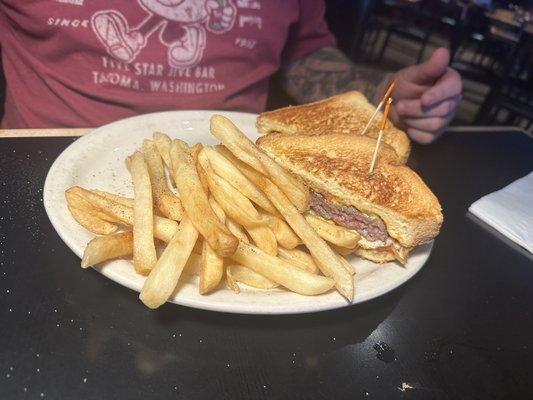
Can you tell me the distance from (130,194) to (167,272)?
50cm

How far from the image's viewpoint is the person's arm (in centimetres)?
177

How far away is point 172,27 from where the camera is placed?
5.68 ft

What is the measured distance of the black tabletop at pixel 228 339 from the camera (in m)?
0.88

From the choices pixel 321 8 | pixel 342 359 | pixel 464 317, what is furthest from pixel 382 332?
pixel 321 8

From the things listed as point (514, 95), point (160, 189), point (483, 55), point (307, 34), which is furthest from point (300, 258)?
point (483, 55)

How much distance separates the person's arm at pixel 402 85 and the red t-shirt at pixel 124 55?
16.8 inches

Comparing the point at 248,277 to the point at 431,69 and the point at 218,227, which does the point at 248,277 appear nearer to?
the point at 218,227

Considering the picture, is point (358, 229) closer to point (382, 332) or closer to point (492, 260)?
point (382, 332)

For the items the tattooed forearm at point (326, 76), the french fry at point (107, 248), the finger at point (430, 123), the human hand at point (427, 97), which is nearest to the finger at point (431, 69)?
the human hand at point (427, 97)

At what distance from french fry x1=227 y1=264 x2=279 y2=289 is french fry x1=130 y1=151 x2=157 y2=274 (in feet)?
0.62

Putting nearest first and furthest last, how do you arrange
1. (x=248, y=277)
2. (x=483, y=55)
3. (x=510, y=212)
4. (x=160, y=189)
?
1. (x=248, y=277)
2. (x=160, y=189)
3. (x=510, y=212)
4. (x=483, y=55)

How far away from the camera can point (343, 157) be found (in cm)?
144

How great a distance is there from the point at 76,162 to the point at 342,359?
3.06ft

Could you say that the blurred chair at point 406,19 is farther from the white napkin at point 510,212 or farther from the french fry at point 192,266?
the french fry at point 192,266
